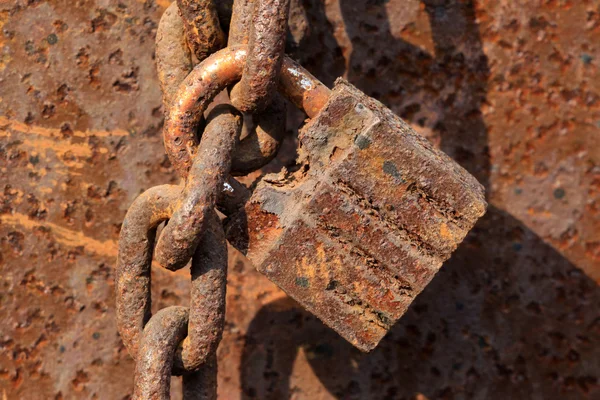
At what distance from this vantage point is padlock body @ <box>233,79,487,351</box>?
2.43 feet

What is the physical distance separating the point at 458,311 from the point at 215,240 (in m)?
0.49

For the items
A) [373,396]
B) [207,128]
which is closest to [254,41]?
[207,128]

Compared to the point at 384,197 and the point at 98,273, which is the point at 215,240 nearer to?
the point at 384,197

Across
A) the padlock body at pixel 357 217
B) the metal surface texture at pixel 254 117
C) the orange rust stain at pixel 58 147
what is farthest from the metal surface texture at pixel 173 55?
the orange rust stain at pixel 58 147

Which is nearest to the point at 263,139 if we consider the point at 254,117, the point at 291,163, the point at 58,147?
the point at 254,117

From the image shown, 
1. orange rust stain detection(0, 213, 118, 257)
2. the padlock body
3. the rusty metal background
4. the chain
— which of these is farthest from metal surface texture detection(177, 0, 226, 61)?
orange rust stain detection(0, 213, 118, 257)

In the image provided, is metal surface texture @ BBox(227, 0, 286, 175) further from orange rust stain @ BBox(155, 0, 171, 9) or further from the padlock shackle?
orange rust stain @ BBox(155, 0, 171, 9)

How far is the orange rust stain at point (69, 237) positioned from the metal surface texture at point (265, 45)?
1.38 ft

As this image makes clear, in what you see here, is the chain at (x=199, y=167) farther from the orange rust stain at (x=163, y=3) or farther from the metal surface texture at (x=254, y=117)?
the orange rust stain at (x=163, y=3)

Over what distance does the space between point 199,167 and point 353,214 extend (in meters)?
0.18

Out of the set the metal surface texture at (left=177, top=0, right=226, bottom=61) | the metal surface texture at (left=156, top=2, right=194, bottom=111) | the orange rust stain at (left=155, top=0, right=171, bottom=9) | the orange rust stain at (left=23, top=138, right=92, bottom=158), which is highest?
the metal surface texture at (left=177, top=0, right=226, bottom=61)

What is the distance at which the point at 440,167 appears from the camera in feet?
2.44

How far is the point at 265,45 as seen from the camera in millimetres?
682

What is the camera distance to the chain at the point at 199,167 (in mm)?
685
